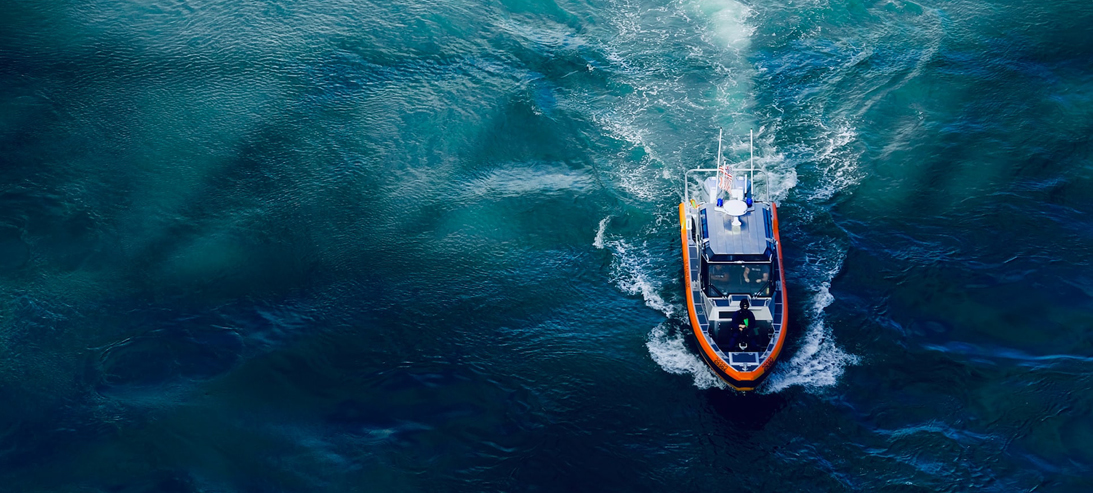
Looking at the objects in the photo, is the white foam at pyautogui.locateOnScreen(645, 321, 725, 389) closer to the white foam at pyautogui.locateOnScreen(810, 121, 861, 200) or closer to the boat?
the boat

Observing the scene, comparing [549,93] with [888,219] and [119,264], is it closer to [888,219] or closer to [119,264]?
[888,219]

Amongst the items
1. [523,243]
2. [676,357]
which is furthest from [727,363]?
[523,243]

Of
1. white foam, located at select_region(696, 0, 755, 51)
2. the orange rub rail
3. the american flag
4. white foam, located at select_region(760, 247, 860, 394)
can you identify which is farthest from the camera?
white foam, located at select_region(696, 0, 755, 51)

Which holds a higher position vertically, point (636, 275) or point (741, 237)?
point (741, 237)

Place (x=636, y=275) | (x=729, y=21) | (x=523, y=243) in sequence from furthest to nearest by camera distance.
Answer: (x=729, y=21), (x=523, y=243), (x=636, y=275)

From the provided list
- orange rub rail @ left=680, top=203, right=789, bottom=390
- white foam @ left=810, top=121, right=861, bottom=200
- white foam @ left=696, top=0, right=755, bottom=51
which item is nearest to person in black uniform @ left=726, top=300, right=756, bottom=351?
orange rub rail @ left=680, top=203, right=789, bottom=390

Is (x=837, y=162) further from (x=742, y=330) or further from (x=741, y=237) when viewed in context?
(x=742, y=330)

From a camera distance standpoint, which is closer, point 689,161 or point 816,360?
point 816,360
